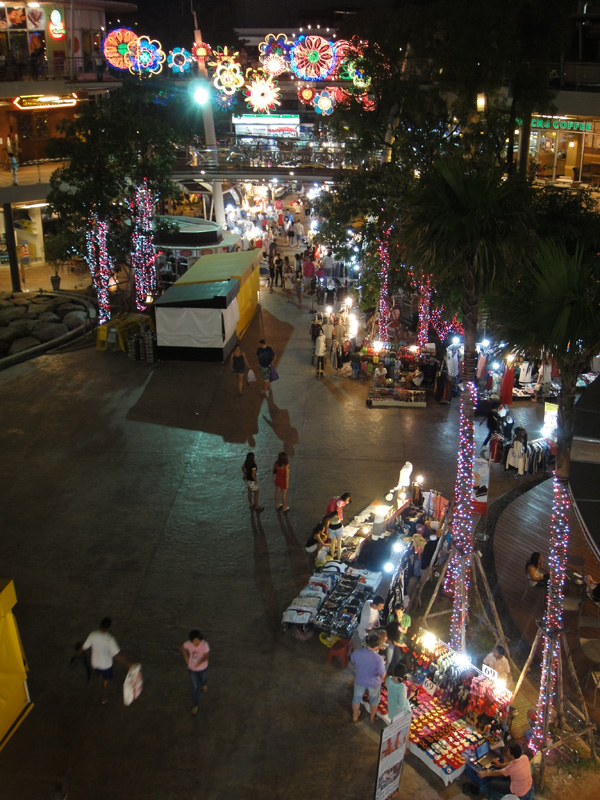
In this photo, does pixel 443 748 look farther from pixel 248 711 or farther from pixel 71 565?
pixel 71 565

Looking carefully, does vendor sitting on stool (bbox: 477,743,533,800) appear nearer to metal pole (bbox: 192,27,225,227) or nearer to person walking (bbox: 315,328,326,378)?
person walking (bbox: 315,328,326,378)

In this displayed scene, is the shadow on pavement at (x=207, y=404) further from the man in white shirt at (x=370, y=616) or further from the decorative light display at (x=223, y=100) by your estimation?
the decorative light display at (x=223, y=100)

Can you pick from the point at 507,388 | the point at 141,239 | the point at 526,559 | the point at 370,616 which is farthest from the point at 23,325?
the point at 370,616

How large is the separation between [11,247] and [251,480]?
62.6 feet

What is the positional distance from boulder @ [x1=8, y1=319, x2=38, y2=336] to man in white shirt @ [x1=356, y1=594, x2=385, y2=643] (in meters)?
16.3

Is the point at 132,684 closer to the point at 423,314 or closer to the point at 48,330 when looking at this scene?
the point at 423,314

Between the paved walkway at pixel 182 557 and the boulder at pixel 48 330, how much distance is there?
1.95 metres

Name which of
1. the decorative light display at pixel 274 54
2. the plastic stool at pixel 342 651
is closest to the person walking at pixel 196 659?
the plastic stool at pixel 342 651

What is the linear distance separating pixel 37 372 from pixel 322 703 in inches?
547

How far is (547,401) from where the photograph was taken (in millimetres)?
18094

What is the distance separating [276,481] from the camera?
13102mm

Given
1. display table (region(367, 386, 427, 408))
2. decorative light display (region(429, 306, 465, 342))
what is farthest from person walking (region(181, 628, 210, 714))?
decorative light display (region(429, 306, 465, 342))

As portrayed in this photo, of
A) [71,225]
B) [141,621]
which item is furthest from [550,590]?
[71,225]

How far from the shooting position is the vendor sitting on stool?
→ 7.61m
